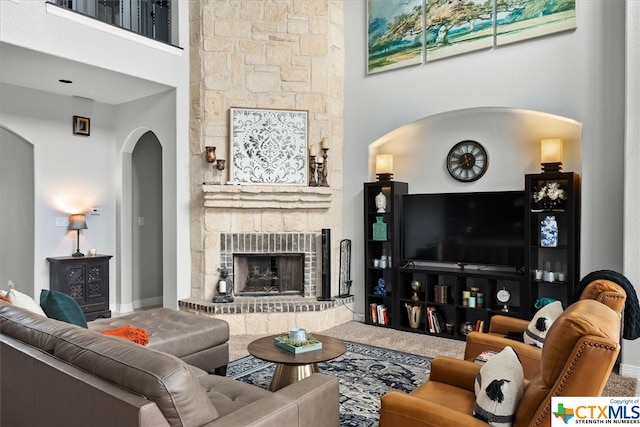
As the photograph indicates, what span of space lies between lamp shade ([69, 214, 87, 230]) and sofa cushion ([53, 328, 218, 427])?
4.19 meters

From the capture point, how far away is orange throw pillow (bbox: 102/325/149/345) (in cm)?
296

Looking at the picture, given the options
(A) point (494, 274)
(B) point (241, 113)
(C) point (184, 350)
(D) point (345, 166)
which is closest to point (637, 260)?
(A) point (494, 274)

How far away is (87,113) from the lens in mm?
5836

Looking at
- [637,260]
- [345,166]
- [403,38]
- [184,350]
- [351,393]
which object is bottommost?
[351,393]

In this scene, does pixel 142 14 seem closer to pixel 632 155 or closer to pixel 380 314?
pixel 380 314

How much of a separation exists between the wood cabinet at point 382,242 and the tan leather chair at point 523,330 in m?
1.90

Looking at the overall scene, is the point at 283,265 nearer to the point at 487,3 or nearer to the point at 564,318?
the point at 487,3

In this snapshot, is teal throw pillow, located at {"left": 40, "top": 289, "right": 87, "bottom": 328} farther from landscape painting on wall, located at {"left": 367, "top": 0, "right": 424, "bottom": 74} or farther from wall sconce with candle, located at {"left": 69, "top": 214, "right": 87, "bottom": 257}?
landscape painting on wall, located at {"left": 367, "top": 0, "right": 424, "bottom": 74}

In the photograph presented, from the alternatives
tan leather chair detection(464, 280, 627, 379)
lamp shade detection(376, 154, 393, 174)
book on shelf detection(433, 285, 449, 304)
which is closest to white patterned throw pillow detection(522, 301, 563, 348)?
tan leather chair detection(464, 280, 627, 379)

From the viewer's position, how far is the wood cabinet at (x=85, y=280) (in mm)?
5293

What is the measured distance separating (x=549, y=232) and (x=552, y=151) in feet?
2.50

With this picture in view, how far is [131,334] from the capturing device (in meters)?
2.99

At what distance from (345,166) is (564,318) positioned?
419cm

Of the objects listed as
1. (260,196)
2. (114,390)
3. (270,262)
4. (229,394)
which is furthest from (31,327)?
(270,262)
